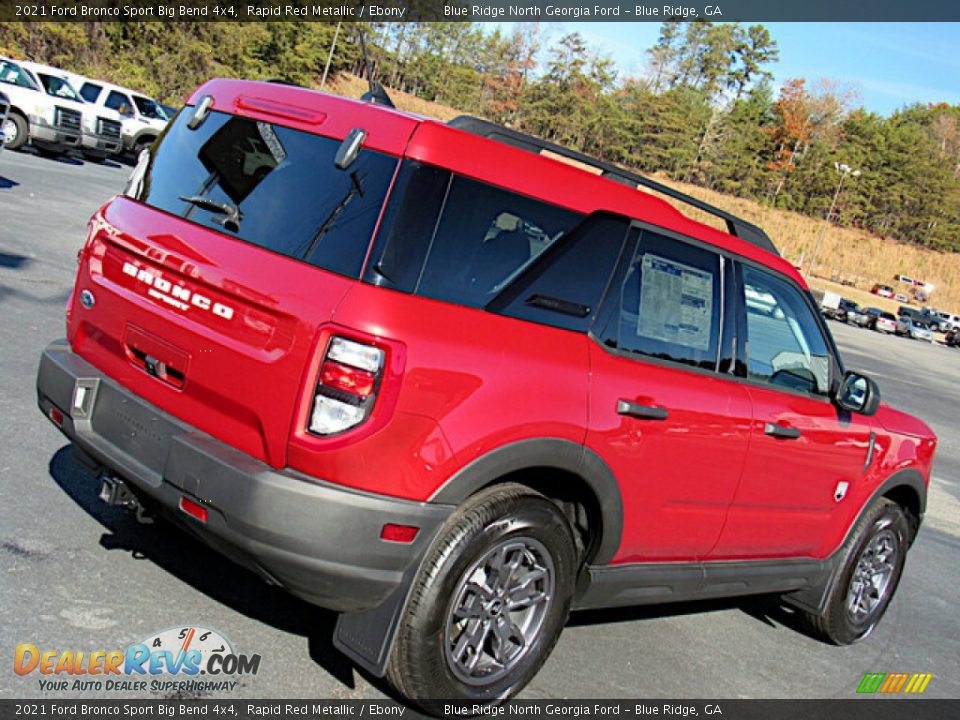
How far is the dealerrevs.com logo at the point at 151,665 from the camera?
3.14 m

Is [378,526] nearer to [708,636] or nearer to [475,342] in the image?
[475,342]

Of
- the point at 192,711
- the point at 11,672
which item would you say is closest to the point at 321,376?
the point at 192,711

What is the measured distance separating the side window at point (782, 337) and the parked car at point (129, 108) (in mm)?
24593

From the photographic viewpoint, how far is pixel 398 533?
9.99ft

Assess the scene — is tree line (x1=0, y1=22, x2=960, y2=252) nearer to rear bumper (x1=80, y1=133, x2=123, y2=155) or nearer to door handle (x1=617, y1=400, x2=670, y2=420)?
rear bumper (x1=80, y1=133, x2=123, y2=155)

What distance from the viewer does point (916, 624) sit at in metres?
5.90

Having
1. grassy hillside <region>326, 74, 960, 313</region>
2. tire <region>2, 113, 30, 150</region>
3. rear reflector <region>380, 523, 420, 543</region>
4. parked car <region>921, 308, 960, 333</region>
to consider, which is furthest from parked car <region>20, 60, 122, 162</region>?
grassy hillside <region>326, 74, 960, 313</region>

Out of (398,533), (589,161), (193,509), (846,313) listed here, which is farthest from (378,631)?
(846,313)

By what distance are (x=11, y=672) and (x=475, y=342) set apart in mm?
1837

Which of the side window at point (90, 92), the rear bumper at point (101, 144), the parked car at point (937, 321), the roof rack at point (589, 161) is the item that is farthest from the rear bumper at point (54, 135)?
the parked car at point (937, 321)

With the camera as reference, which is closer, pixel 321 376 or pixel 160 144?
pixel 321 376

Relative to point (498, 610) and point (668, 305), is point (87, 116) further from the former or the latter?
point (498, 610)

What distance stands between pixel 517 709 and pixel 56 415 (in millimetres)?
2109

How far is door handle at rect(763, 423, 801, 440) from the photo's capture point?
14.1 feet
